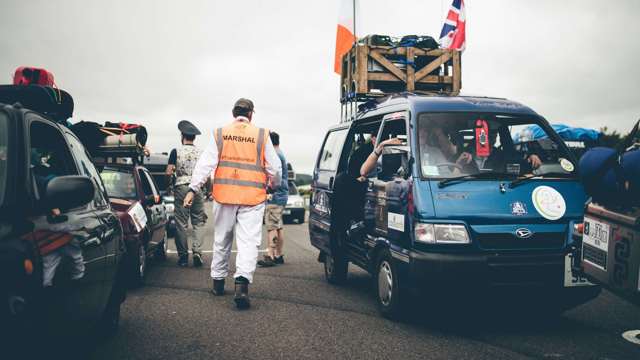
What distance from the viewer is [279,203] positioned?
939 centimetres

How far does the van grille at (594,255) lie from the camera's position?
364 centimetres

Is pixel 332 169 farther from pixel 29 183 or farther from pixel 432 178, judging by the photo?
pixel 29 183

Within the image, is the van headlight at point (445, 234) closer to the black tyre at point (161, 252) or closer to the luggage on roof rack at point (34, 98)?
the luggage on roof rack at point (34, 98)

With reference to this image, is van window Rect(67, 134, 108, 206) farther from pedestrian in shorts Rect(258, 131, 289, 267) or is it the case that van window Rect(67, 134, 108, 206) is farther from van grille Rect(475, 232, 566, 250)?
pedestrian in shorts Rect(258, 131, 289, 267)

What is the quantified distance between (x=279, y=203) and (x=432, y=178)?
185 inches

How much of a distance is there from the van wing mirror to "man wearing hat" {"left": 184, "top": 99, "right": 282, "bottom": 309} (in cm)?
300

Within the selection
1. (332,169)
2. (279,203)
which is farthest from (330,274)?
(279,203)

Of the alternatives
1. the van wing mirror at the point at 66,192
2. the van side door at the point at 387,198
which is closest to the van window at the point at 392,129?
the van side door at the point at 387,198

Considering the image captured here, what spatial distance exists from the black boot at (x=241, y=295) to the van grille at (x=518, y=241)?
2412 mm

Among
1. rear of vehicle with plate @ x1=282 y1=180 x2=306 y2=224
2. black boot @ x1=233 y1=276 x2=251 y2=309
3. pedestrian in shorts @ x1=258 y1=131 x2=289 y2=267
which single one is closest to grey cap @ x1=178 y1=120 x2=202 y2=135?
pedestrian in shorts @ x1=258 y1=131 x2=289 y2=267

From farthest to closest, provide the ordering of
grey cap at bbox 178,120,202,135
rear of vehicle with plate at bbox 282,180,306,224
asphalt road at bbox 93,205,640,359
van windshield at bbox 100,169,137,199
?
rear of vehicle with plate at bbox 282,180,306,224
grey cap at bbox 178,120,202,135
van windshield at bbox 100,169,137,199
asphalt road at bbox 93,205,640,359

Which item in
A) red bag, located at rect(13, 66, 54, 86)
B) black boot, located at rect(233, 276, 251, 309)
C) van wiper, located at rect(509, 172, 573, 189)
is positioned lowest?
black boot, located at rect(233, 276, 251, 309)

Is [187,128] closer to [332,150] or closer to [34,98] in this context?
[332,150]

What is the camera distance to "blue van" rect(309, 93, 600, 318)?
4699 mm
